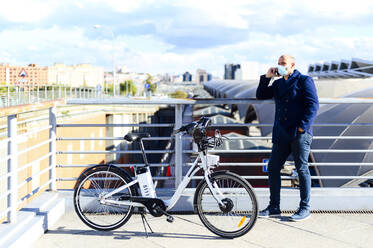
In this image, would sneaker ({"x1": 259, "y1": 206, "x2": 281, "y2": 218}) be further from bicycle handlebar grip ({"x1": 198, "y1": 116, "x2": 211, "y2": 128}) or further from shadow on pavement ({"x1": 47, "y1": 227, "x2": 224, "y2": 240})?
bicycle handlebar grip ({"x1": 198, "y1": 116, "x2": 211, "y2": 128})

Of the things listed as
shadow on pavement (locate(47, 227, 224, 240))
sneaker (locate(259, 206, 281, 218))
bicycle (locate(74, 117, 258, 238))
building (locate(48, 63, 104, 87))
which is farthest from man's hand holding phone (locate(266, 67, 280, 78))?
building (locate(48, 63, 104, 87))

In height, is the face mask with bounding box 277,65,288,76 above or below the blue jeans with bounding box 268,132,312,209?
above

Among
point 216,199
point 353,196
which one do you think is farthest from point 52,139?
point 353,196

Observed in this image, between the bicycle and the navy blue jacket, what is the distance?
0.79m

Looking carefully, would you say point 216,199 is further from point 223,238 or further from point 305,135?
point 305,135

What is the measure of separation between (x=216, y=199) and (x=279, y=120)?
1.11 metres

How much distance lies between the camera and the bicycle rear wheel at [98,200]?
4.45m

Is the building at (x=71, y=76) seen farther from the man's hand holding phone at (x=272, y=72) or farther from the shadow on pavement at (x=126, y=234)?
the man's hand holding phone at (x=272, y=72)

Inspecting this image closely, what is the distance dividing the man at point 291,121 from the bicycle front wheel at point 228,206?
0.65 meters

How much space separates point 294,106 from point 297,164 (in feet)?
2.13

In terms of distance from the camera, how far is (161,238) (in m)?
4.28

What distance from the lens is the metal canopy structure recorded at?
78.7m

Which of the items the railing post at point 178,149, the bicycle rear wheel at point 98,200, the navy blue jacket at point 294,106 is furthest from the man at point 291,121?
the bicycle rear wheel at point 98,200

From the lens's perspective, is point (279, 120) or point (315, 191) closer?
point (279, 120)
